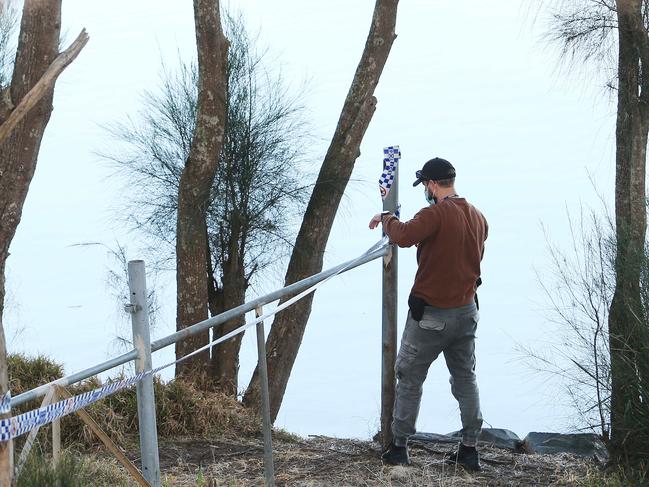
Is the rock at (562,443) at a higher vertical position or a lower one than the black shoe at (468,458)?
higher

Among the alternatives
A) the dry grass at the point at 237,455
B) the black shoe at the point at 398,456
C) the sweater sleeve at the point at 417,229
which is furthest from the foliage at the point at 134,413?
the sweater sleeve at the point at 417,229

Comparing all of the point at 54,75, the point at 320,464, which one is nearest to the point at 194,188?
the point at 320,464

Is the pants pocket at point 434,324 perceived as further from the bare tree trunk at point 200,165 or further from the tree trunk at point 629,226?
the bare tree trunk at point 200,165

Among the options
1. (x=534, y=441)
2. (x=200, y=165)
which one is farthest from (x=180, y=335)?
(x=200, y=165)

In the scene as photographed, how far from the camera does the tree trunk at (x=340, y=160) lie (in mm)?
8695

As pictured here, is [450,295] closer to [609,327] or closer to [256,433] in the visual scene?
[609,327]

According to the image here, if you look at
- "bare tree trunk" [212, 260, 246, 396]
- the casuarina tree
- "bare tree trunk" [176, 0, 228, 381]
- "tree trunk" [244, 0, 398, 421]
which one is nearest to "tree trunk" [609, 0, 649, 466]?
the casuarina tree

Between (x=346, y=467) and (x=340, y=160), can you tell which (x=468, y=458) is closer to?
(x=346, y=467)

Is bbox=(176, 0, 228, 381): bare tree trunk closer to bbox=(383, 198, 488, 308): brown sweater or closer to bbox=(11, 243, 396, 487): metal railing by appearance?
bbox=(383, 198, 488, 308): brown sweater

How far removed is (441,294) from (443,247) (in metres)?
0.25

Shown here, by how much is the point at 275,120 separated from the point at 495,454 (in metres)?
3.87

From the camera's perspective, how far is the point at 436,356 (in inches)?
224

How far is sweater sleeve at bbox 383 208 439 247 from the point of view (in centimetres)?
543

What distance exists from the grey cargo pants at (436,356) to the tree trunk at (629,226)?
797 millimetres
